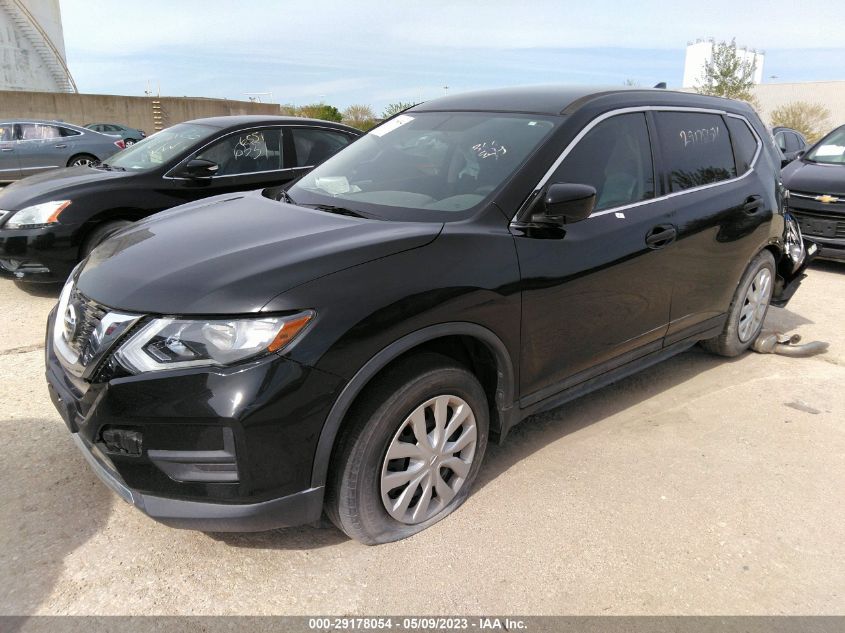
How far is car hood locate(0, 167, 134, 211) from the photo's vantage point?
18.1ft

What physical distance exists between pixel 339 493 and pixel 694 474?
5.96 ft

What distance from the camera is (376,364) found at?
2.29 metres

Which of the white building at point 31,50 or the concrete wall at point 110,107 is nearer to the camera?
the concrete wall at point 110,107

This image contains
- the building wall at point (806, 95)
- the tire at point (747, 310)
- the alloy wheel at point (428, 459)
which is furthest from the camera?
the building wall at point (806, 95)

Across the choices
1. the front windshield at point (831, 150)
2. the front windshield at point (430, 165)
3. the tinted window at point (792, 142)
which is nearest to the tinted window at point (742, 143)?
the front windshield at point (430, 165)

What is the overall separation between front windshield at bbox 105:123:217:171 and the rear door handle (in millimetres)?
4648

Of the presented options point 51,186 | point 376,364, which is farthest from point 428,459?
point 51,186

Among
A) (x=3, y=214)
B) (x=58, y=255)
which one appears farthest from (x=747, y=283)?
(x=3, y=214)

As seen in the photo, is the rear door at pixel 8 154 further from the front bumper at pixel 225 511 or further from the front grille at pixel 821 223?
the front grille at pixel 821 223

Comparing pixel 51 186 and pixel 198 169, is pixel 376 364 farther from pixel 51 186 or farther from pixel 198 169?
pixel 51 186

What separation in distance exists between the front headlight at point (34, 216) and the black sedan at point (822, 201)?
7744 millimetres

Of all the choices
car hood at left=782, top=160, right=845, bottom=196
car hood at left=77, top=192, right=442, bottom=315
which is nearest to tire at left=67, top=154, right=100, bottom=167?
car hood at left=77, top=192, right=442, bottom=315

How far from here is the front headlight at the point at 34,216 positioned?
5.40 meters

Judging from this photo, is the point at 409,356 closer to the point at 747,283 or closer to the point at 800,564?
the point at 800,564
